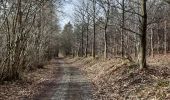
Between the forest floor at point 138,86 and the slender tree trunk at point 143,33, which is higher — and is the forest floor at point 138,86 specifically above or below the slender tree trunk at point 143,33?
below

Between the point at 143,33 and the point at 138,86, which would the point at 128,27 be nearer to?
the point at 143,33

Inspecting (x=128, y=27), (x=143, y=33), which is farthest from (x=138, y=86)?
(x=128, y=27)

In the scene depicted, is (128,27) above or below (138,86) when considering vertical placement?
above

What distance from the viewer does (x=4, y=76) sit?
68.2 feet

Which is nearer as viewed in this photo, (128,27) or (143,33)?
(143,33)

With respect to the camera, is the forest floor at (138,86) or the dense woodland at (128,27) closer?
the forest floor at (138,86)

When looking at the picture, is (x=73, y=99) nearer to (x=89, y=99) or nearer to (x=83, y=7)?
(x=89, y=99)

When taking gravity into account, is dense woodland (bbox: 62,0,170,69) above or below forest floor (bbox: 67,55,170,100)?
above

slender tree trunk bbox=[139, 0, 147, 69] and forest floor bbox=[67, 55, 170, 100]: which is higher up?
slender tree trunk bbox=[139, 0, 147, 69]

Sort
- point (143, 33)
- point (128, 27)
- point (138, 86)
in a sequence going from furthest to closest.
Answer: point (128, 27) → point (143, 33) → point (138, 86)

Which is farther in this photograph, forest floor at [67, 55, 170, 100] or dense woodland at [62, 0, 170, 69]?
dense woodland at [62, 0, 170, 69]

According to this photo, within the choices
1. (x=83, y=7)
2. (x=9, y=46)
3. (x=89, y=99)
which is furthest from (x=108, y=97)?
(x=83, y=7)

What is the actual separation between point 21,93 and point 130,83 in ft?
18.9

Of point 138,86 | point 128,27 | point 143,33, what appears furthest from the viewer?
point 128,27
